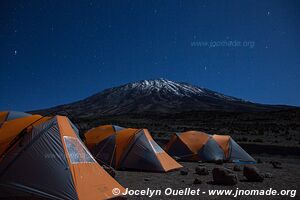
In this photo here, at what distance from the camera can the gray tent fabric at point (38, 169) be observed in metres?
6.63

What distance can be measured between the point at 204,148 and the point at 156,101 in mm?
116874

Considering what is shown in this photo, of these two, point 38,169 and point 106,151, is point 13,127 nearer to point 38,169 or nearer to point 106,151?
point 38,169

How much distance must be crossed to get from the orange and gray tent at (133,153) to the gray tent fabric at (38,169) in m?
5.16

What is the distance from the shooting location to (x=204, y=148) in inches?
665

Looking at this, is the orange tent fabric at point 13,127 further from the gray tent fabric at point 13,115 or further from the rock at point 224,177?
the rock at point 224,177

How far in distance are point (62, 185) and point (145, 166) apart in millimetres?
6209

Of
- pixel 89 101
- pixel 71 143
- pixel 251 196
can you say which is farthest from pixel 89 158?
pixel 89 101

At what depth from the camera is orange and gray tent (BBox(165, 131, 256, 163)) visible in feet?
55.3

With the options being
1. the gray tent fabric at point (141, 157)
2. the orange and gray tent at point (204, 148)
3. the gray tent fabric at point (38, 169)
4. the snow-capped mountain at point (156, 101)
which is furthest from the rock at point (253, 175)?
the snow-capped mountain at point (156, 101)

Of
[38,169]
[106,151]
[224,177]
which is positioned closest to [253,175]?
[224,177]

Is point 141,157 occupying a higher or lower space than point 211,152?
higher

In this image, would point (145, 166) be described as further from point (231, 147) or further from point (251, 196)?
point (231, 147)

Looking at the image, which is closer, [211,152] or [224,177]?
[224,177]

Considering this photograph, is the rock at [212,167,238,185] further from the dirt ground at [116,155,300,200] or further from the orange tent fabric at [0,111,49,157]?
the orange tent fabric at [0,111,49,157]
